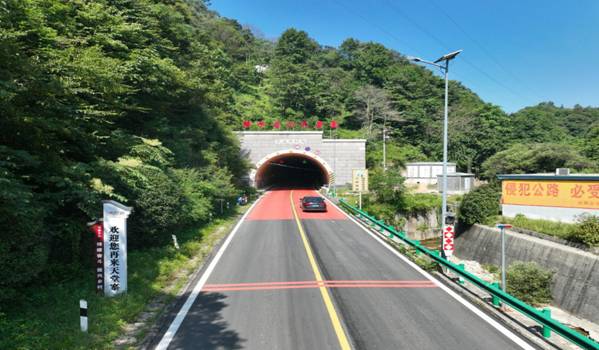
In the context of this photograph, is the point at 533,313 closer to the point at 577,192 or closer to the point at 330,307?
the point at 330,307

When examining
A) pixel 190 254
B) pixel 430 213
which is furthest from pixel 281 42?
pixel 190 254

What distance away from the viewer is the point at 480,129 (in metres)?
66.4

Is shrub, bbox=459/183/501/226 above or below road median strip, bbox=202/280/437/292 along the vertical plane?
above

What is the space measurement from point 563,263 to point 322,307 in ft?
44.5

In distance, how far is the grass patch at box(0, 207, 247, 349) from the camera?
6410 millimetres

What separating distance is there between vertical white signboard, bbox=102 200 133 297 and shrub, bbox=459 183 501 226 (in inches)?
910

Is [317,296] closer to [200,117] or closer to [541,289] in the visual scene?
[541,289]

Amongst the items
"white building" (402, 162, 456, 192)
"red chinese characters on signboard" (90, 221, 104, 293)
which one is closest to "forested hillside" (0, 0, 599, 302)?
"red chinese characters on signboard" (90, 221, 104, 293)

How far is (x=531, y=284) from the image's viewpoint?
1523 cm

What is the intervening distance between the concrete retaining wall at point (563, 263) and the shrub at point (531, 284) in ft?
1.84

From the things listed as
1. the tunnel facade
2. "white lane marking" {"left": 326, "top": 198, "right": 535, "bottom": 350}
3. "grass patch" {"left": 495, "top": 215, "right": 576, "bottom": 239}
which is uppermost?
the tunnel facade

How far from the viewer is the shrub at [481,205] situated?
24.7m

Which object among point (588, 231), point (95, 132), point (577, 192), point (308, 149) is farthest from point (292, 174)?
point (95, 132)

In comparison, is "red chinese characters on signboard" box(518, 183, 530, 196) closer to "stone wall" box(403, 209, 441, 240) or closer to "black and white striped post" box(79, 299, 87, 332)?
"stone wall" box(403, 209, 441, 240)
